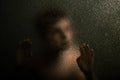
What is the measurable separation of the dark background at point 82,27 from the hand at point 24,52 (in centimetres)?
2

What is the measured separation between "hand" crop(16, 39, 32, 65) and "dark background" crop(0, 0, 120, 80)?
0.07 ft

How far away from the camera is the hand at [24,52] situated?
99cm

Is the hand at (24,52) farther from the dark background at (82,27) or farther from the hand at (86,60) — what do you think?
the hand at (86,60)

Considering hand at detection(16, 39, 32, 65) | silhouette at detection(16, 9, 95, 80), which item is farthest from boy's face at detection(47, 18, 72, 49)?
hand at detection(16, 39, 32, 65)

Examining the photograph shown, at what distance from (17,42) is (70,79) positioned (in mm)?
292

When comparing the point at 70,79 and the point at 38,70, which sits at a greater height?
the point at 38,70

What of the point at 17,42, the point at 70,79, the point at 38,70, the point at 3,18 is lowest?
the point at 70,79

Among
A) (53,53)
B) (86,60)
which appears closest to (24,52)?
(53,53)

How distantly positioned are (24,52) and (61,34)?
0.61 ft

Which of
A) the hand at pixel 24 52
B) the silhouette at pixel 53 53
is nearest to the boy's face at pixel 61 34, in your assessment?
the silhouette at pixel 53 53

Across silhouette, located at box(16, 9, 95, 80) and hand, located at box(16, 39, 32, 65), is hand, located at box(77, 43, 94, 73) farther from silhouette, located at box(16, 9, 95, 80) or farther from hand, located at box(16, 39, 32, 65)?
hand, located at box(16, 39, 32, 65)

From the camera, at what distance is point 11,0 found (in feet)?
3.37

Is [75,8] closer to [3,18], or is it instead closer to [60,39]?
[60,39]

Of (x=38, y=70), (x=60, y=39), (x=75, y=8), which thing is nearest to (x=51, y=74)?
(x=38, y=70)
